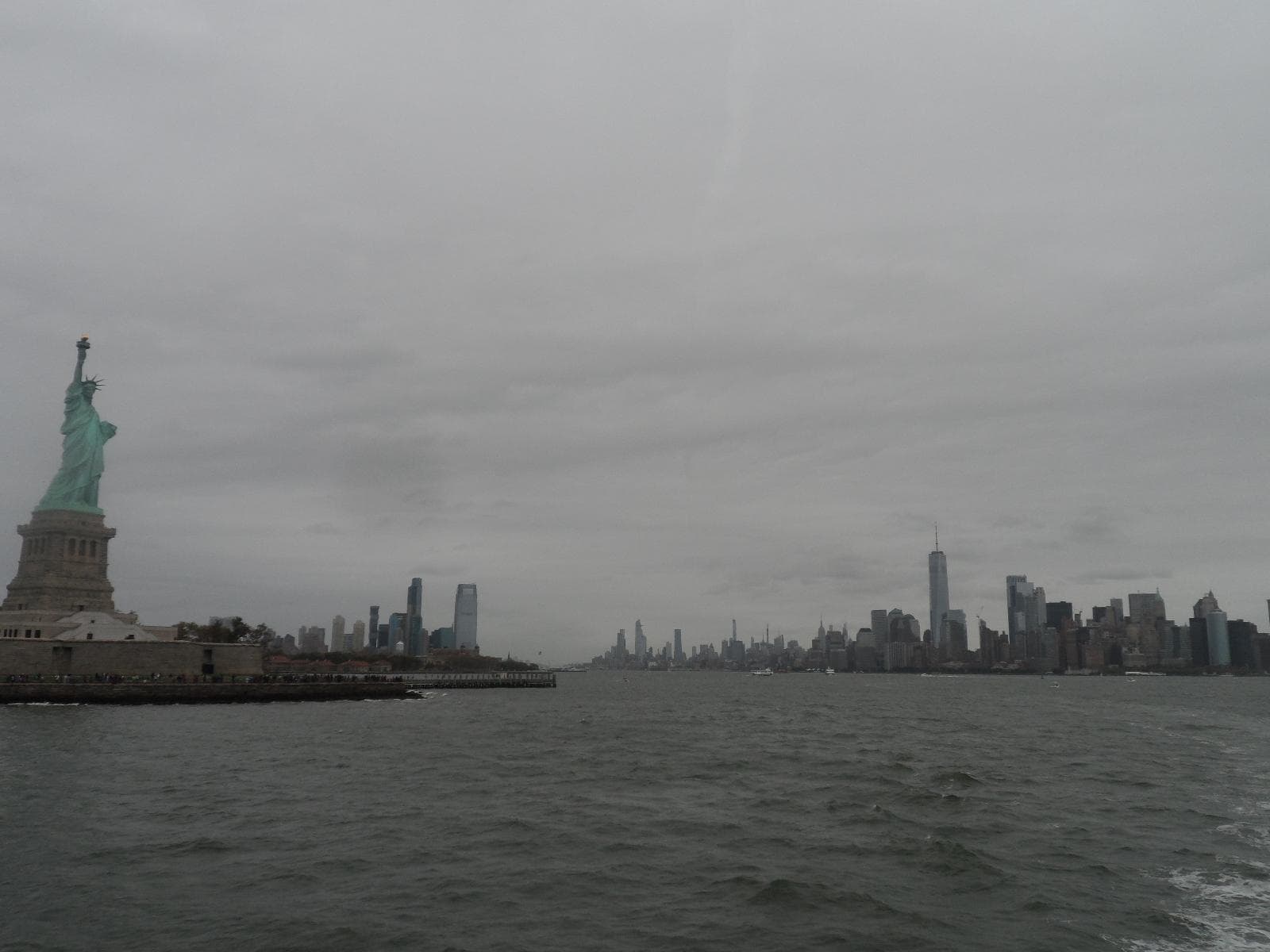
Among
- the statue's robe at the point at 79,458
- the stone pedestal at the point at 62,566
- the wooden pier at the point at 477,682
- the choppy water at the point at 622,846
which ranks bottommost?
the wooden pier at the point at 477,682

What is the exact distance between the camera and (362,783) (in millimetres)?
36125

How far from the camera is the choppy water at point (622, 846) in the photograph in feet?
59.8

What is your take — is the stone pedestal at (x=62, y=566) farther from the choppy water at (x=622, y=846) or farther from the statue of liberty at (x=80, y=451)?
the choppy water at (x=622, y=846)

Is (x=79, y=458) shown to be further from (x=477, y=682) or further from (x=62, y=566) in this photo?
(x=477, y=682)

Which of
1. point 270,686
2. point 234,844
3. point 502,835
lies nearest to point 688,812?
point 502,835

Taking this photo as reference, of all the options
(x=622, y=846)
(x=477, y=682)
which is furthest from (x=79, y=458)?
(x=622, y=846)

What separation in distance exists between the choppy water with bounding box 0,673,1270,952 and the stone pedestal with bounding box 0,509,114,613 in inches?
2199

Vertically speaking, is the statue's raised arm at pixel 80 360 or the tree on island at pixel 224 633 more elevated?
the statue's raised arm at pixel 80 360

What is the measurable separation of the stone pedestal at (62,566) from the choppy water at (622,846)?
2199 inches

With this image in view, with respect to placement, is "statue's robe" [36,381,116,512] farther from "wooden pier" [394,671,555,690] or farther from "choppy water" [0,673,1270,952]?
"choppy water" [0,673,1270,952]

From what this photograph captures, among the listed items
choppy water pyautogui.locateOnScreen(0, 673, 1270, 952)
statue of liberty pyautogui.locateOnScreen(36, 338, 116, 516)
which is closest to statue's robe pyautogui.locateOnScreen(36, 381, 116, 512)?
statue of liberty pyautogui.locateOnScreen(36, 338, 116, 516)

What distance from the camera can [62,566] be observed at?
102125mm

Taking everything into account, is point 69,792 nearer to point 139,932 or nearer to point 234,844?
point 234,844

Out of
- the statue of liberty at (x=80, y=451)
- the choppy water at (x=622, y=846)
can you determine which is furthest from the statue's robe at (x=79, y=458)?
the choppy water at (x=622, y=846)
